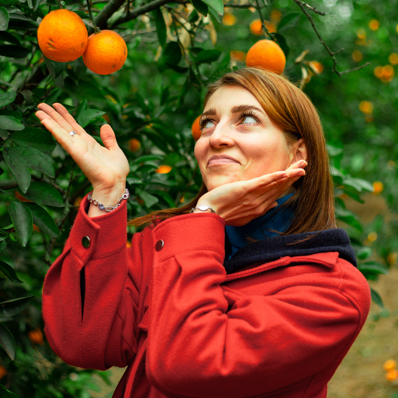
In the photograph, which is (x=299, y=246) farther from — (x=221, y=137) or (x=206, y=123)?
(x=206, y=123)

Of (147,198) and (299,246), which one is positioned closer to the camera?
(299,246)

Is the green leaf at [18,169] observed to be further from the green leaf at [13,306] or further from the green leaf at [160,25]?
the green leaf at [160,25]

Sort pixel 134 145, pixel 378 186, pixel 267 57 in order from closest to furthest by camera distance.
A: pixel 267 57, pixel 134 145, pixel 378 186

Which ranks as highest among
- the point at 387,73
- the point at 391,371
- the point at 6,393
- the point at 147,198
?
the point at 147,198

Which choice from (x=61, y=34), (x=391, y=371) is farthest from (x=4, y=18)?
(x=391, y=371)

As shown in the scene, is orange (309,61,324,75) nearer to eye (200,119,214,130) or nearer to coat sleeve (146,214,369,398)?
eye (200,119,214,130)

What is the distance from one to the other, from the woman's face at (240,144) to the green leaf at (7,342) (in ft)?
2.03

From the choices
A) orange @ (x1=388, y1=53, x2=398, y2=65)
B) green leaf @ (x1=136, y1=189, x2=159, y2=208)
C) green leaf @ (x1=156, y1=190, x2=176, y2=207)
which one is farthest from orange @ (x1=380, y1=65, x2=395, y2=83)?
green leaf @ (x1=136, y1=189, x2=159, y2=208)

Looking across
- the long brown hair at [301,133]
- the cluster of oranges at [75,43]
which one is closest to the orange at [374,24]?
the long brown hair at [301,133]

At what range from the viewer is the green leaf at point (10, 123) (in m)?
0.98

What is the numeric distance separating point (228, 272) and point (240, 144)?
1.03 ft

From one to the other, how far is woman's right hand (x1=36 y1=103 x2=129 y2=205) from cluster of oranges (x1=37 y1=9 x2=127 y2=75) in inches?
6.1

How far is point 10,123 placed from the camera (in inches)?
38.9

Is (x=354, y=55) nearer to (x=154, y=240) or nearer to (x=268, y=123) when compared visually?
(x=268, y=123)
